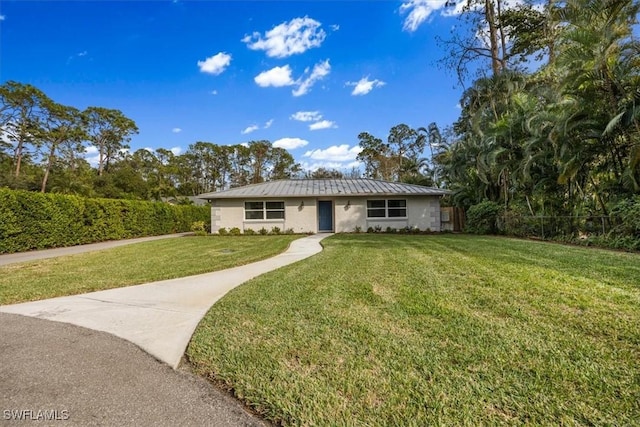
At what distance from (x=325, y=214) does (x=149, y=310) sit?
13928 millimetres

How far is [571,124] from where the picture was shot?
9.38 meters

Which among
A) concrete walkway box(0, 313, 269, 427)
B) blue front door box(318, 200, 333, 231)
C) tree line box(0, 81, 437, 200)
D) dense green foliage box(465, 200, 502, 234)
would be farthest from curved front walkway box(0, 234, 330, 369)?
tree line box(0, 81, 437, 200)

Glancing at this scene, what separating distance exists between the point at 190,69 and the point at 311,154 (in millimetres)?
29137

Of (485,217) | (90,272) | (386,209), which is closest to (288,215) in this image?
(386,209)

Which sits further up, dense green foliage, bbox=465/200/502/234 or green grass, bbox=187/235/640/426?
dense green foliage, bbox=465/200/502/234

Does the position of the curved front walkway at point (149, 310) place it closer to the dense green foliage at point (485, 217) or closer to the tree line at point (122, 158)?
the dense green foliage at point (485, 217)

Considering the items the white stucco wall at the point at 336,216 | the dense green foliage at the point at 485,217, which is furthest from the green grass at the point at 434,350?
the white stucco wall at the point at 336,216

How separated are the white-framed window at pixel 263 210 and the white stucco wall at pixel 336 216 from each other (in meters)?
0.26

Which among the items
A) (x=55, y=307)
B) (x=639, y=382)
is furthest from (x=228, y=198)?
(x=639, y=382)

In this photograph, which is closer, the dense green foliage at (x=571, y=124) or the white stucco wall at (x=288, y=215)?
the dense green foliage at (x=571, y=124)

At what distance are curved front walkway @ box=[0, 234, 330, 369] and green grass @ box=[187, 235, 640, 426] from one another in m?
0.24

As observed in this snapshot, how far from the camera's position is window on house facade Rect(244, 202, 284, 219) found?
1736 cm

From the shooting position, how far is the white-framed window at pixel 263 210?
17.4 m

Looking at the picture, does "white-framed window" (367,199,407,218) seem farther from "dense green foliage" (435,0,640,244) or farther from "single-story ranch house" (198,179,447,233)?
"dense green foliage" (435,0,640,244)
